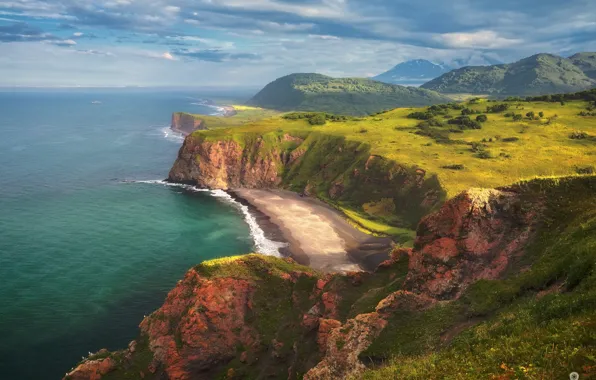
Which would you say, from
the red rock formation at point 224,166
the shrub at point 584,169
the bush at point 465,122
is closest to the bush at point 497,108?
the bush at point 465,122

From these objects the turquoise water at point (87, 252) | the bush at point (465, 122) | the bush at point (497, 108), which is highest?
the bush at point (497, 108)

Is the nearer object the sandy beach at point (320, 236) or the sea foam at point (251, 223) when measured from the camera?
the sandy beach at point (320, 236)

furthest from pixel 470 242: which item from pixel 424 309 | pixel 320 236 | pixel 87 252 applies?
pixel 87 252

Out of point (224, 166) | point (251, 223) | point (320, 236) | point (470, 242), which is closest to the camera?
point (470, 242)

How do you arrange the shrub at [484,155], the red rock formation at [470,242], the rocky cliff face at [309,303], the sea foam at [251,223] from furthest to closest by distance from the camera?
1. the shrub at [484,155]
2. the sea foam at [251,223]
3. the red rock formation at [470,242]
4. the rocky cliff face at [309,303]

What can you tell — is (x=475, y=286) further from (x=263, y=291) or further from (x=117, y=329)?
(x=117, y=329)

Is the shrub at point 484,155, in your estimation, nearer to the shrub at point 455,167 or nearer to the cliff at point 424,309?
the shrub at point 455,167

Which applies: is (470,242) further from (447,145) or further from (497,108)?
(497,108)

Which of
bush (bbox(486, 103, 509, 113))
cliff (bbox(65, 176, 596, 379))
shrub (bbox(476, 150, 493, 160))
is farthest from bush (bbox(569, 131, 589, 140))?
cliff (bbox(65, 176, 596, 379))
